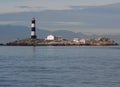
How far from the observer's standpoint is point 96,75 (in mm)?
41219

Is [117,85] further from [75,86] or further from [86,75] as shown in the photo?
[86,75]

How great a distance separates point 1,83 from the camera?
36219 mm

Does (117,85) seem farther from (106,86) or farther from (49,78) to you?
(49,78)

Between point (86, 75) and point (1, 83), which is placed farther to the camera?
point (86, 75)

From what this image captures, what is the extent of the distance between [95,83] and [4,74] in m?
10.5

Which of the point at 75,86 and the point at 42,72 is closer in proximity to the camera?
the point at 75,86

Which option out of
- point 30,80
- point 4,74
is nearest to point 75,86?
point 30,80

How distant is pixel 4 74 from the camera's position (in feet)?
141

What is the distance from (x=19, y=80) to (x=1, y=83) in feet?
6.92

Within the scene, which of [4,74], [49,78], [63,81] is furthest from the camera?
[4,74]

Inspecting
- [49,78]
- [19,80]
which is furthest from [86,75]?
[19,80]

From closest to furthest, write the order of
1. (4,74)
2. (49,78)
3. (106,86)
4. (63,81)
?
1. (106,86)
2. (63,81)
3. (49,78)
4. (4,74)

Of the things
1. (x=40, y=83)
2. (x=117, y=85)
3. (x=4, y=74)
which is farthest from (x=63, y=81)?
(x=4, y=74)

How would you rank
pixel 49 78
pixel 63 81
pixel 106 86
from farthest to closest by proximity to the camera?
pixel 49 78
pixel 63 81
pixel 106 86
